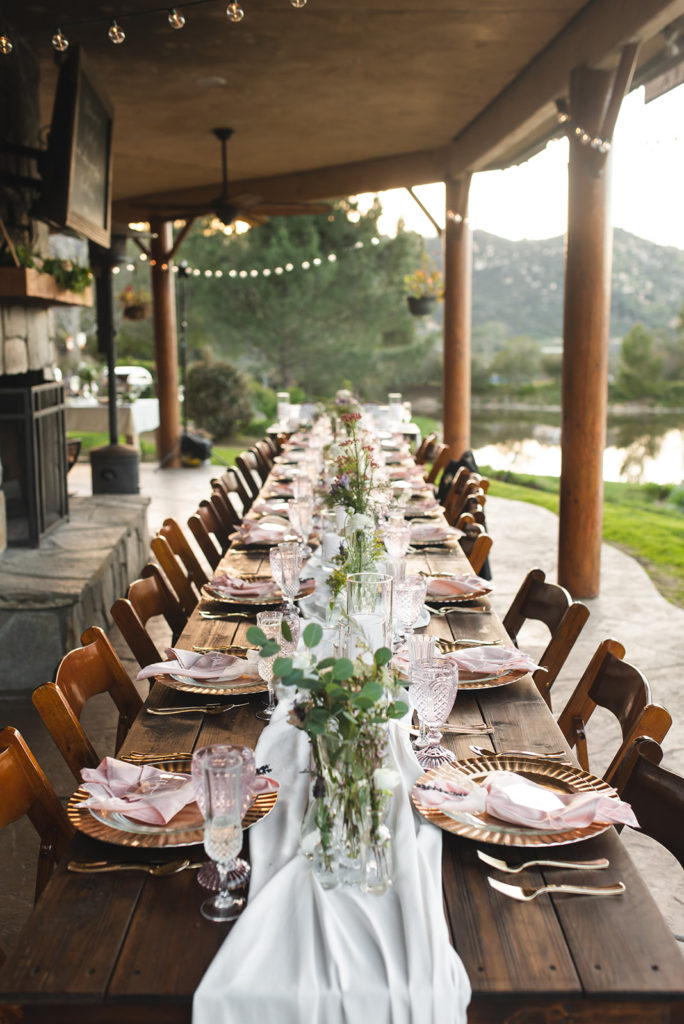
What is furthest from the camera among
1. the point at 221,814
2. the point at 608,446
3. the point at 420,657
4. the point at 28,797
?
the point at 608,446

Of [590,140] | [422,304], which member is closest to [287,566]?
[590,140]

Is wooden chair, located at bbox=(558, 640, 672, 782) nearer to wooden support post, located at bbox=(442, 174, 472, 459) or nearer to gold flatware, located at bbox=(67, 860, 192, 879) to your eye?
gold flatware, located at bbox=(67, 860, 192, 879)

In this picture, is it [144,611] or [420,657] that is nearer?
[420,657]

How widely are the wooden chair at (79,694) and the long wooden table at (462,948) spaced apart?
48cm

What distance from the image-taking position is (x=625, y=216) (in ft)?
28.9

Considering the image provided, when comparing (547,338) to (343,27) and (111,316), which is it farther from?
(343,27)

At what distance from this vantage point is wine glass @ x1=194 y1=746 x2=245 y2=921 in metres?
1.27

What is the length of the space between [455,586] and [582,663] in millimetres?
1541

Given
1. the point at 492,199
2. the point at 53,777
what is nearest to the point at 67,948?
the point at 53,777

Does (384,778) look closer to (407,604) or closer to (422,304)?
(407,604)

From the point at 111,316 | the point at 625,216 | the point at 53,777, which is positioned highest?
the point at 625,216

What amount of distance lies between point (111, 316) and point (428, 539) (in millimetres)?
4755

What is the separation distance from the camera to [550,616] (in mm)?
2715

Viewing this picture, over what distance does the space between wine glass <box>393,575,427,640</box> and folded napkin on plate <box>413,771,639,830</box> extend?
657 mm
